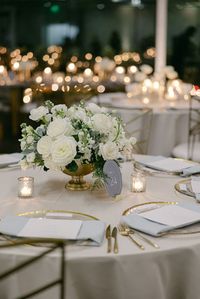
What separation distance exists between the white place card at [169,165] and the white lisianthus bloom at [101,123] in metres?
0.59

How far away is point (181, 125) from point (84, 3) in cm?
445

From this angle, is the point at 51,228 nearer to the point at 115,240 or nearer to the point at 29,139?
the point at 115,240

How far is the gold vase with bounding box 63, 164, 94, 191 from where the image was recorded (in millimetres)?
2326

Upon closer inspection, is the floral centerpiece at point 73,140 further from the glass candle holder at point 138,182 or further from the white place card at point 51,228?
the white place card at point 51,228

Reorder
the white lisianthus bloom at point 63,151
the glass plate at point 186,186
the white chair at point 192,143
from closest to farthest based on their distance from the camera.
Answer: the white lisianthus bloom at point 63,151 → the glass plate at point 186,186 → the white chair at point 192,143

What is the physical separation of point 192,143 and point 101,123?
246 cm

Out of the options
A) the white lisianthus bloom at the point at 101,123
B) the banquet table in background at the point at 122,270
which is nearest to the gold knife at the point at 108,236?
the banquet table in background at the point at 122,270

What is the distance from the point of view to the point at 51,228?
1.87 metres

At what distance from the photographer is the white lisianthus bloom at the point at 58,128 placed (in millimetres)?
2182

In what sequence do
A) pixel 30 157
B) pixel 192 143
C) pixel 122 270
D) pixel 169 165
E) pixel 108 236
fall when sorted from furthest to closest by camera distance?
pixel 192 143 → pixel 169 165 → pixel 30 157 → pixel 108 236 → pixel 122 270

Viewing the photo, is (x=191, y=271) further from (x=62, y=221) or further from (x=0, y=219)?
(x=0, y=219)

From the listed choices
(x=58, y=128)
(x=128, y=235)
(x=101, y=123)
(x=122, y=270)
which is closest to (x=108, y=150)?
(x=101, y=123)

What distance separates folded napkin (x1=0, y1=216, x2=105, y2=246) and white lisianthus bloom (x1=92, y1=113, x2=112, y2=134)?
1.48 ft

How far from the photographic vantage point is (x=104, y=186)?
2.36 metres
